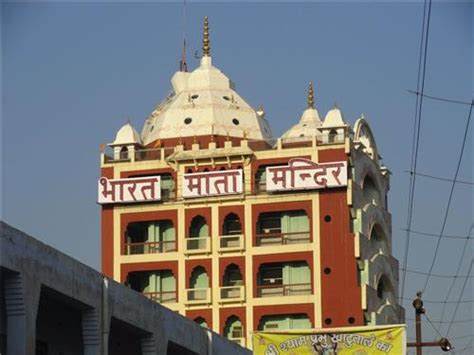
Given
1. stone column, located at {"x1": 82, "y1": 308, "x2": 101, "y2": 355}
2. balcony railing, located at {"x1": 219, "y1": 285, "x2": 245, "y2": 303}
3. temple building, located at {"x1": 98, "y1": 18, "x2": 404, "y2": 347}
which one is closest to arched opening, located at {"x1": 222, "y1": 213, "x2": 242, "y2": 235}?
temple building, located at {"x1": 98, "y1": 18, "x2": 404, "y2": 347}

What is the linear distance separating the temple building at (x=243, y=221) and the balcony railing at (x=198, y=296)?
0.06 metres

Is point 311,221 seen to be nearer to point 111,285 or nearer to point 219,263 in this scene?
point 219,263

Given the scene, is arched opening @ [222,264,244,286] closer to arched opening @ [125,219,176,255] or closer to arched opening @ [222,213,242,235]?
arched opening @ [222,213,242,235]

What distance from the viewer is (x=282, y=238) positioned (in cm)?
8738

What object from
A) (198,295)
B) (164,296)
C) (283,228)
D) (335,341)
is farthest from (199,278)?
(335,341)

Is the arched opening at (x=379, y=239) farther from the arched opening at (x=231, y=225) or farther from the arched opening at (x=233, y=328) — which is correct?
the arched opening at (x=233, y=328)

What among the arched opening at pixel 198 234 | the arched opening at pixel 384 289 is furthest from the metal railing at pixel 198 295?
the arched opening at pixel 384 289

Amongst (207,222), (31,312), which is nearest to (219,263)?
(207,222)

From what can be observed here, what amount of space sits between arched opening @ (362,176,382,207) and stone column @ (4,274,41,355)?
57571 mm

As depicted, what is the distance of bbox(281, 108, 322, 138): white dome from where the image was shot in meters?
95.0

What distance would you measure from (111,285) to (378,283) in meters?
51.2

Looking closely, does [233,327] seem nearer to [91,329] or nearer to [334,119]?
[334,119]

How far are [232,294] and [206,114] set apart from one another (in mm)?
11773

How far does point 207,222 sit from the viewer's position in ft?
293
